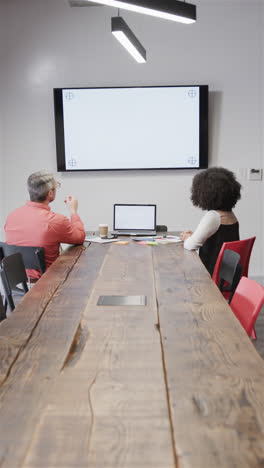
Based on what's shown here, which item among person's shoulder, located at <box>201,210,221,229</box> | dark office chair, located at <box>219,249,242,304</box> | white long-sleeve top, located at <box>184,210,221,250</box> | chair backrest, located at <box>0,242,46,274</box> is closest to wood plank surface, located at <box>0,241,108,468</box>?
chair backrest, located at <box>0,242,46,274</box>

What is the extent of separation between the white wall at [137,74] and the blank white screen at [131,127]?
13cm

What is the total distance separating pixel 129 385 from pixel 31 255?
1782mm

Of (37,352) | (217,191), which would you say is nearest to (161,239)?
(217,191)

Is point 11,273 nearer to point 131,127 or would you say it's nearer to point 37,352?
point 37,352

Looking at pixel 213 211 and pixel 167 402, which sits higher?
pixel 213 211

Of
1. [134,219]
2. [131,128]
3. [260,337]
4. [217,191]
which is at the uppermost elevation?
[131,128]

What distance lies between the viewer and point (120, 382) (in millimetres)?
1019

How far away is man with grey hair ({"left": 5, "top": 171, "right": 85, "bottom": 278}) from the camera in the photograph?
2.78 m

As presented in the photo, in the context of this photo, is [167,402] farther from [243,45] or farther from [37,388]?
[243,45]

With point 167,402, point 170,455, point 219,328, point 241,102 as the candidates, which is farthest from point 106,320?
point 241,102

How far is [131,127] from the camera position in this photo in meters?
4.60

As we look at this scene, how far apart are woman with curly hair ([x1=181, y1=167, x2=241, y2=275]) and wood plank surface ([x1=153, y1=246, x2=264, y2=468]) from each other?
1.12 metres

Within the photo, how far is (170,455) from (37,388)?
1.22 feet

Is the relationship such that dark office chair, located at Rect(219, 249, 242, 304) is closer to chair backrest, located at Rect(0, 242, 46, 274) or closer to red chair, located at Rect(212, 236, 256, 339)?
red chair, located at Rect(212, 236, 256, 339)
